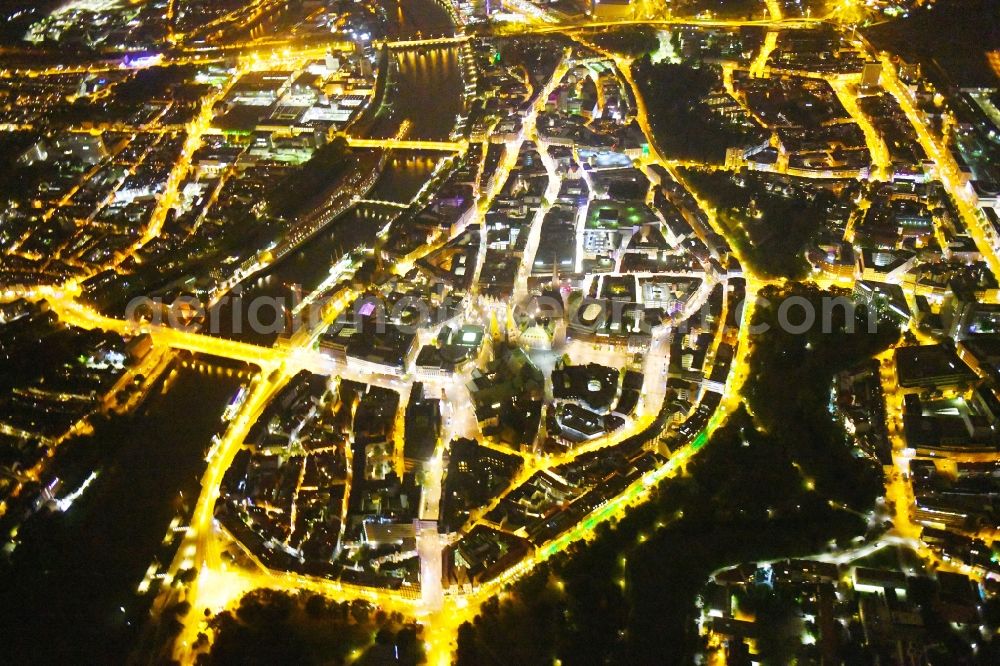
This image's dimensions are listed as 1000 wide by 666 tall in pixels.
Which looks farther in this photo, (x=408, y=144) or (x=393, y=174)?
(x=408, y=144)

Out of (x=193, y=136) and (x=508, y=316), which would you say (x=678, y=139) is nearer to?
(x=508, y=316)

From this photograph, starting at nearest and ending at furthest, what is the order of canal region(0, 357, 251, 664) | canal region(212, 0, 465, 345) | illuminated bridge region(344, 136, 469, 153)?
1. canal region(0, 357, 251, 664)
2. canal region(212, 0, 465, 345)
3. illuminated bridge region(344, 136, 469, 153)

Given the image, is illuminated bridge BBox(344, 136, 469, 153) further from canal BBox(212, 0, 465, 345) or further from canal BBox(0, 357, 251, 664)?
canal BBox(0, 357, 251, 664)

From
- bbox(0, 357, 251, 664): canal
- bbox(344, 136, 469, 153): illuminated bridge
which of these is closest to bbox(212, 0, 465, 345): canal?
bbox(344, 136, 469, 153): illuminated bridge

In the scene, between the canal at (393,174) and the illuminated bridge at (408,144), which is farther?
the illuminated bridge at (408,144)

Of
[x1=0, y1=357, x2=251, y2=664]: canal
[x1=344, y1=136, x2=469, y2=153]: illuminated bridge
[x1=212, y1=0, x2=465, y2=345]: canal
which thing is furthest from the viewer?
[x1=344, y1=136, x2=469, y2=153]: illuminated bridge

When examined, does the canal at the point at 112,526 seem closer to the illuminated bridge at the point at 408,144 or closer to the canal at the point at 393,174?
the canal at the point at 393,174

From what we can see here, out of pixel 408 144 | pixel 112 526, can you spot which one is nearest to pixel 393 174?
pixel 408 144

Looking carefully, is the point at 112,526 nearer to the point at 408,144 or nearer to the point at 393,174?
the point at 393,174

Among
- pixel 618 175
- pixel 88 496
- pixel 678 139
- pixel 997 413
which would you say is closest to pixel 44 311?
pixel 88 496

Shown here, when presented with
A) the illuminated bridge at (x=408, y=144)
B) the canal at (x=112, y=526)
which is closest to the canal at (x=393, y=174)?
the illuminated bridge at (x=408, y=144)

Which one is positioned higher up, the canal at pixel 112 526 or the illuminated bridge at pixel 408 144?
the illuminated bridge at pixel 408 144
